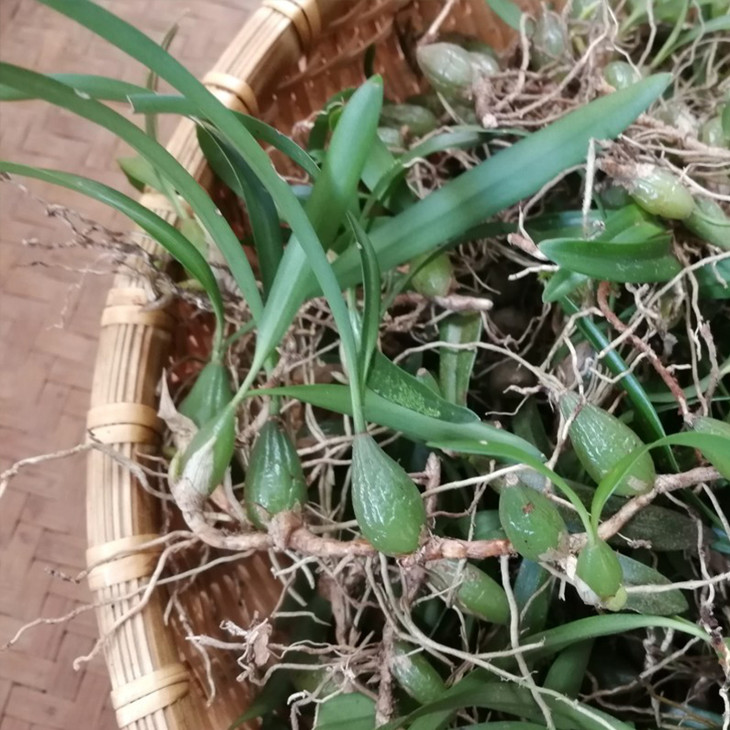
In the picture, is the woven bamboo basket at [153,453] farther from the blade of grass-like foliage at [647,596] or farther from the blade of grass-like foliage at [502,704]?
the blade of grass-like foliage at [647,596]

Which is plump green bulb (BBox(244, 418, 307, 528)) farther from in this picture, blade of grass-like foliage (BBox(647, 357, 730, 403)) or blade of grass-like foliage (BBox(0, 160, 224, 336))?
blade of grass-like foliage (BBox(647, 357, 730, 403))

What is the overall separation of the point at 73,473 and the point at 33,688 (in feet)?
0.78

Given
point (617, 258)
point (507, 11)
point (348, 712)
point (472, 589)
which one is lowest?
point (348, 712)

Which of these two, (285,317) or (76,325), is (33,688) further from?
(285,317)

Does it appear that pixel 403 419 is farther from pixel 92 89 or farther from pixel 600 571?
pixel 92 89

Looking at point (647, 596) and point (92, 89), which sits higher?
point (92, 89)

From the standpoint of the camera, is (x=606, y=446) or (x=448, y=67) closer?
(x=606, y=446)

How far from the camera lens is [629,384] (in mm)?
532

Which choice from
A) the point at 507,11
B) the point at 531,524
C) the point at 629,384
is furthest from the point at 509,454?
the point at 507,11

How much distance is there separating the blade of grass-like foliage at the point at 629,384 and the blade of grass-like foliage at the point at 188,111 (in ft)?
0.71

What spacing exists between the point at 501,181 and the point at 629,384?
0.54ft

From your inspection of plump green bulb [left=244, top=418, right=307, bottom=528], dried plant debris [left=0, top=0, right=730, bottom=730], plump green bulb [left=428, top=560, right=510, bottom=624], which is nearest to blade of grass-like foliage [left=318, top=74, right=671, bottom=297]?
dried plant debris [left=0, top=0, right=730, bottom=730]

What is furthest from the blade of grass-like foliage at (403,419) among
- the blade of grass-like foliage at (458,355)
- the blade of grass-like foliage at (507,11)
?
the blade of grass-like foliage at (507,11)

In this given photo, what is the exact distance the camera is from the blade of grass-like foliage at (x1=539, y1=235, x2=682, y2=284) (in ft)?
1.61
